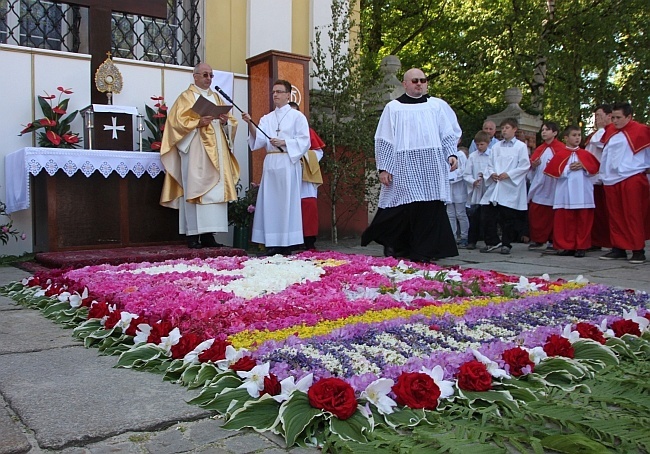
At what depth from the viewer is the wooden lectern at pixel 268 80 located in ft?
30.5

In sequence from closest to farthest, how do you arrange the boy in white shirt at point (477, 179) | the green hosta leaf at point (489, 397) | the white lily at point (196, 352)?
the green hosta leaf at point (489, 397), the white lily at point (196, 352), the boy in white shirt at point (477, 179)

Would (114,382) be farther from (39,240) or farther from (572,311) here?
(39,240)

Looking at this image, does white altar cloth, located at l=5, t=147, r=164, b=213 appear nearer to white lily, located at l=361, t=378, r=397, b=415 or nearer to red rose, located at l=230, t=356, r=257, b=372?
red rose, located at l=230, t=356, r=257, b=372

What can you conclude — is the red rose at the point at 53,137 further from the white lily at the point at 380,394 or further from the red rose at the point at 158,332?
the white lily at the point at 380,394

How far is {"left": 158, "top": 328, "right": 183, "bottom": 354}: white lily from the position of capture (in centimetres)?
319

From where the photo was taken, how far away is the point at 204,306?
3.92 meters

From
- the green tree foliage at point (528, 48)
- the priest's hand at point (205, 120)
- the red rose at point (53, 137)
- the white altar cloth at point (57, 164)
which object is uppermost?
the green tree foliage at point (528, 48)

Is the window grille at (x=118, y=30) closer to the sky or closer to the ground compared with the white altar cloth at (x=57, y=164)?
closer to the sky

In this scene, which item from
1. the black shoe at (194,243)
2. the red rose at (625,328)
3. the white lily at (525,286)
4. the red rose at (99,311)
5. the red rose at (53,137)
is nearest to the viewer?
the red rose at (625,328)

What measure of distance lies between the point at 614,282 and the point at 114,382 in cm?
477

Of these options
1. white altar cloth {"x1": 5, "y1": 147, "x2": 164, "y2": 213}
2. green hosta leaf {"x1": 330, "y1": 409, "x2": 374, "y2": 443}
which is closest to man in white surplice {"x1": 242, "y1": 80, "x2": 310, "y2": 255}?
white altar cloth {"x1": 5, "y1": 147, "x2": 164, "y2": 213}

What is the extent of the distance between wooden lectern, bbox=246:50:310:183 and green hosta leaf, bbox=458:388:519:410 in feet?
23.9

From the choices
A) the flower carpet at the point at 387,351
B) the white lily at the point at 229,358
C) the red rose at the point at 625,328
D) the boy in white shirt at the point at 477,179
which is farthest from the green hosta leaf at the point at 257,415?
the boy in white shirt at the point at 477,179

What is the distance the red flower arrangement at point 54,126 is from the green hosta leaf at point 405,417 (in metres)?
6.44
